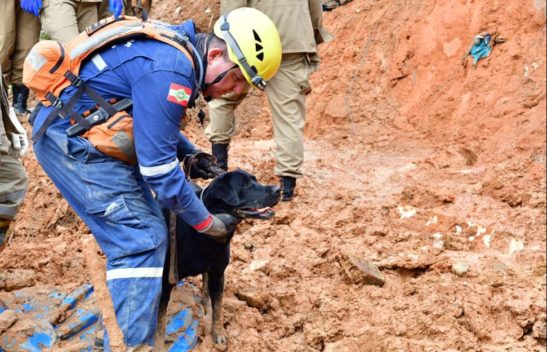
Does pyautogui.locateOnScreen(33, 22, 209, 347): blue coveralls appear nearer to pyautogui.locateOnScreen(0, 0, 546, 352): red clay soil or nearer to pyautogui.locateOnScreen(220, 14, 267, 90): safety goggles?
pyautogui.locateOnScreen(220, 14, 267, 90): safety goggles

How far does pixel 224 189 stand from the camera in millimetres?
3648

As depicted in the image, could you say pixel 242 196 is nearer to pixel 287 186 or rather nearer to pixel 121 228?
pixel 121 228

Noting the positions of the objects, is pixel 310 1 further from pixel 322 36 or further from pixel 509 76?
pixel 509 76

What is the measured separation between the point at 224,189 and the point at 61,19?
3.30 metres

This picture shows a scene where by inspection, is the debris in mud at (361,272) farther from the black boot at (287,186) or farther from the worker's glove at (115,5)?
the worker's glove at (115,5)

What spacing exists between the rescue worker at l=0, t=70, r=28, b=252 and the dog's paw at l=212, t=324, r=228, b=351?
1.38 metres

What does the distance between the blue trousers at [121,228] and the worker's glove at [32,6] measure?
306 centimetres

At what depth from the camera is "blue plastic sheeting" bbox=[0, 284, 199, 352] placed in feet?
12.8

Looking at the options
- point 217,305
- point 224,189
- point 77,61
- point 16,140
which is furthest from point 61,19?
point 217,305

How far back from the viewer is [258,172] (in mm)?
6695

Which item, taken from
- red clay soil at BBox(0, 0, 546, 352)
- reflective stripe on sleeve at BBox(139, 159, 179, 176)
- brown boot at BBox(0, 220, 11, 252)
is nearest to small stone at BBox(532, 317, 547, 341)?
red clay soil at BBox(0, 0, 546, 352)

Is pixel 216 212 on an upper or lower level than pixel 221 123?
upper

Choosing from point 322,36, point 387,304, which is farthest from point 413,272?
point 322,36

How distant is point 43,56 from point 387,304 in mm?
2471
